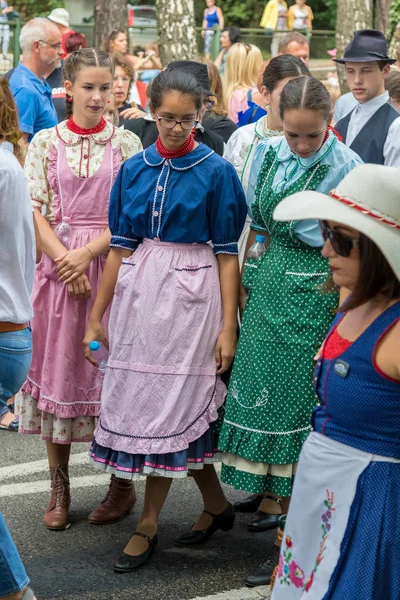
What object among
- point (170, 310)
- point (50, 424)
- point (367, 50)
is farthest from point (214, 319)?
point (367, 50)

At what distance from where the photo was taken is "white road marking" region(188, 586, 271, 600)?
446 cm

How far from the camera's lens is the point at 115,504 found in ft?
17.6

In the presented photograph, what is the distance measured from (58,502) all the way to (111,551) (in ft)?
1.53

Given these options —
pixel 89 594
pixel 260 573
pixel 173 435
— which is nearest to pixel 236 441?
pixel 173 435

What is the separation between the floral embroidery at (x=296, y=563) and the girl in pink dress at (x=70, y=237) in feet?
7.41

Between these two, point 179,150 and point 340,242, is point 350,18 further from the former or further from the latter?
point 340,242

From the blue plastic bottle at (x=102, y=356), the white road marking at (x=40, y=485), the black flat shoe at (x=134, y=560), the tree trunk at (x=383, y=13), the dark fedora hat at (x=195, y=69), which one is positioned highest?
the dark fedora hat at (x=195, y=69)

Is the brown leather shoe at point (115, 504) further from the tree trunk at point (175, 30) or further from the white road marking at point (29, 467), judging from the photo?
the tree trunk at point (175, 30)

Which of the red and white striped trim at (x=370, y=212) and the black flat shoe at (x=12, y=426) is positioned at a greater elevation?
the red and white striped trim at (x=370, y=212)

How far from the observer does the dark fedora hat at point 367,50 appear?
22.4 feet

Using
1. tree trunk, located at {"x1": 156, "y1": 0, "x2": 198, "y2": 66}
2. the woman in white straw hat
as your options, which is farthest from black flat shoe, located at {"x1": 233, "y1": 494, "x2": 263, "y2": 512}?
tree trunk, located at {"x1": 156, "y1": 0, "x2": 198, "y2": 66}

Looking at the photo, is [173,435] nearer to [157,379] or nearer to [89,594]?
[157,379]

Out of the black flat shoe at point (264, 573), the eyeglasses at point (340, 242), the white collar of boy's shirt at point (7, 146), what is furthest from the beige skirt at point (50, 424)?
the eyeglasses at point (340, 242)

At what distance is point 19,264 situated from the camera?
3.91 meters
